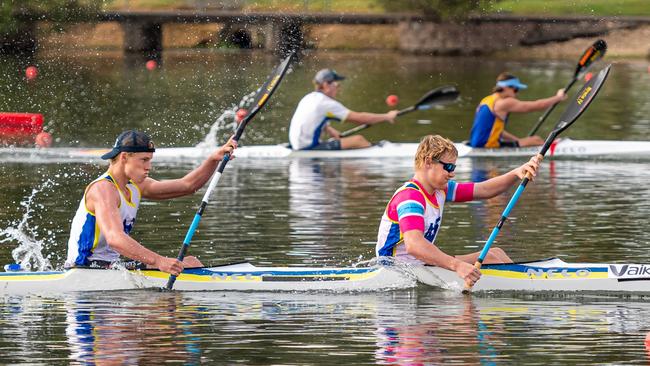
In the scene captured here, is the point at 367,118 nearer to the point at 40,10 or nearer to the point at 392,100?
the point at 392,100

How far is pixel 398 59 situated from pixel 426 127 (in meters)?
23.5

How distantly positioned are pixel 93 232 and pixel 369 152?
11.6 metres

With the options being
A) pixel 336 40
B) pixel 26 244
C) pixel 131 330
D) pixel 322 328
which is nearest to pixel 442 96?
pixel 26 244

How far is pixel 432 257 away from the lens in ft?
42.3

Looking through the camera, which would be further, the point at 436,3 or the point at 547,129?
the point at 436,3

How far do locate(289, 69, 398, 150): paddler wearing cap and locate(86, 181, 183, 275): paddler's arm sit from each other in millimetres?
11309

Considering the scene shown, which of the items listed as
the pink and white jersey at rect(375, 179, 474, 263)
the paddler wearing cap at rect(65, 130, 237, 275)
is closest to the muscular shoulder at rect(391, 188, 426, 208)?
the pink and white jersey at rect(375, 179, 474, 263)

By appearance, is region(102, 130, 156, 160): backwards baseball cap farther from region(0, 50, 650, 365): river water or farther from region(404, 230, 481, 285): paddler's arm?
region(404, 230, 481, 285): paddler's arm

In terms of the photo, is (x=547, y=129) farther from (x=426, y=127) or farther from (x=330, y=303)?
(x=330, y=303)

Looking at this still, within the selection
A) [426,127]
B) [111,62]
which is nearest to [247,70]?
[111,62]

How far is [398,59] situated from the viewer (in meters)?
54.4

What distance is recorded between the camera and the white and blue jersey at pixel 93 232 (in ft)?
42.9

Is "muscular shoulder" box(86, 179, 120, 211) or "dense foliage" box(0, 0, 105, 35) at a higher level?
"dense foliage" box(0, 0, 105, 35)

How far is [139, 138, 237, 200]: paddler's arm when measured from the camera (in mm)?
13633
